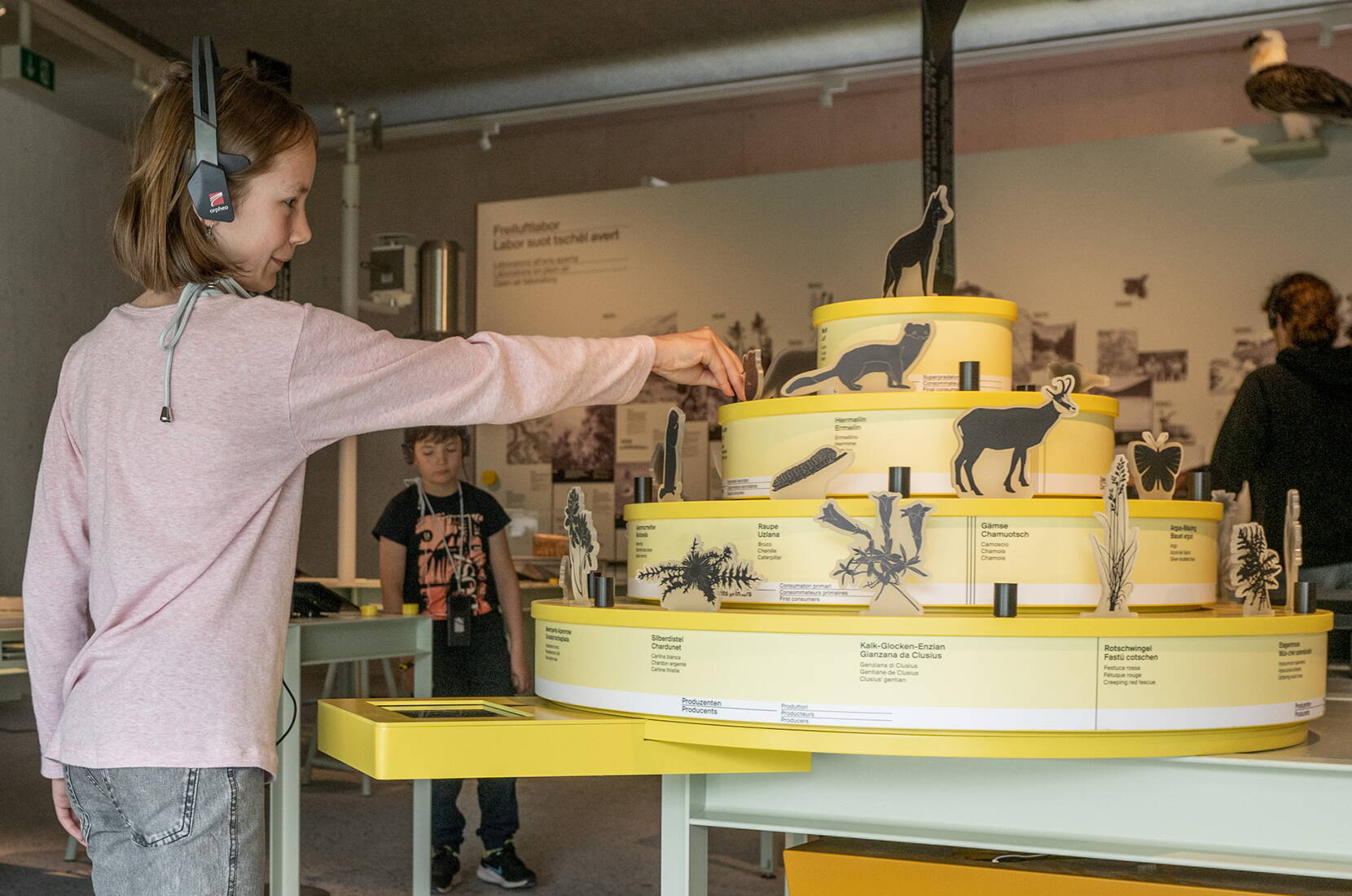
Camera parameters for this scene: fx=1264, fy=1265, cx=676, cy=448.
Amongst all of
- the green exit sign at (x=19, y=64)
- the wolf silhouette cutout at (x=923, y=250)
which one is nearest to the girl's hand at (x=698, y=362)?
the wolf silhouette cutout at (x=923, y=250)

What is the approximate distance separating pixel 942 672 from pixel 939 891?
0.43 metres

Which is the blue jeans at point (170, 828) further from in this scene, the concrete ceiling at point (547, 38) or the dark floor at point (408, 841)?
the concrete ceiling at point (547, 38)

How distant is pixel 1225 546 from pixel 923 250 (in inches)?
31.1

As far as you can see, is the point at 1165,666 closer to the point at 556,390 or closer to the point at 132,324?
the point at 556,390

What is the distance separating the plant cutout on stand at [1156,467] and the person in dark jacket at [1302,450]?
1697mm

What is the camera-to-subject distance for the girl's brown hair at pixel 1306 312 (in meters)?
4.29

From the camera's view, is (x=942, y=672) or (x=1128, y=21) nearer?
(x=942, y=672)

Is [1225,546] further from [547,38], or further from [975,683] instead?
[547,38]

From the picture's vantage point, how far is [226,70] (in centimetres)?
144

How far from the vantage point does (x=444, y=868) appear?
4020mm

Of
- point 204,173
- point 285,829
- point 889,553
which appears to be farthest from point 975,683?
point 285,829

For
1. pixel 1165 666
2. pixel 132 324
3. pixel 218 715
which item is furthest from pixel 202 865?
pixel 1165 666

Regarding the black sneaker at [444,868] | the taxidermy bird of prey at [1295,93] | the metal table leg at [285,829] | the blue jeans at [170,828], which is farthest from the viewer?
the taxidermy bird of prey at [1295,93]

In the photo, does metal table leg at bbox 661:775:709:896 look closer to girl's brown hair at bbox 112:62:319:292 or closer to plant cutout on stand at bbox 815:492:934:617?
plant cutout on stand at bbox 815:492:934:617
